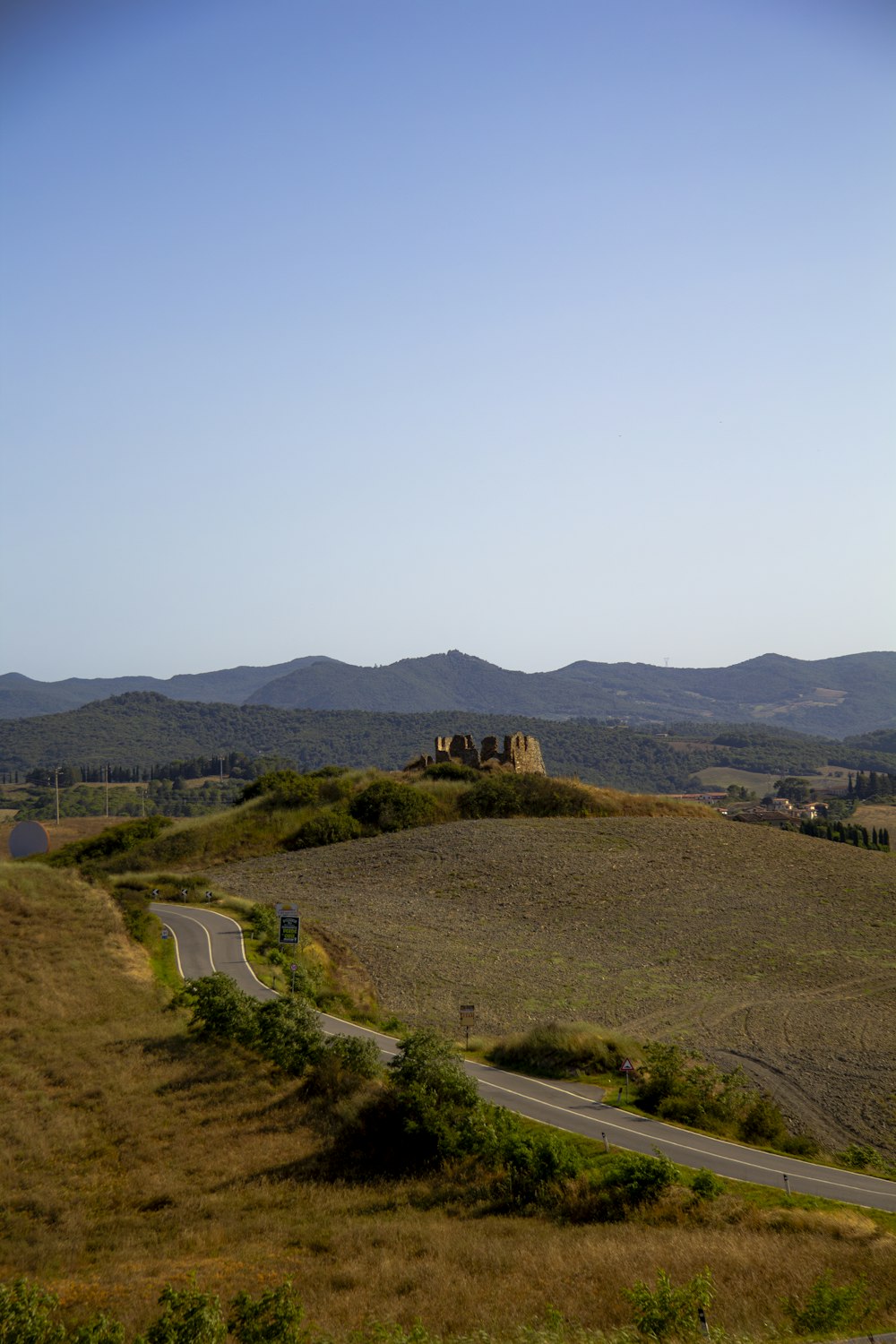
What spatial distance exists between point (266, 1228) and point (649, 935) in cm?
2797

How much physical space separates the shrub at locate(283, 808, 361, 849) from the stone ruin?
1318 centimetres

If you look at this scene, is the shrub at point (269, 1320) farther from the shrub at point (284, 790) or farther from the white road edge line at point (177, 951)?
the shrub at point (284, 790)

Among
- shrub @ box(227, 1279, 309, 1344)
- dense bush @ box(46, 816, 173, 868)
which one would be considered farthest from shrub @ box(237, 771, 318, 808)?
shrub @ box(227, 1279, 309, 1344)

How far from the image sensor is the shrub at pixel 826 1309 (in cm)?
1201

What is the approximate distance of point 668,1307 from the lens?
11.8 m

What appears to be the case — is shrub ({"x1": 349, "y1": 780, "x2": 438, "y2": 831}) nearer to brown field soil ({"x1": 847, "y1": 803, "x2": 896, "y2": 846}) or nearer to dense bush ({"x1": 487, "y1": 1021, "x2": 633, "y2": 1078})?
dense bush ({"x1": 487, "y1": 1021, "x2": 633, "y2": 1078})

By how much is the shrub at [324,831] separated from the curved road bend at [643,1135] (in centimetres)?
2764

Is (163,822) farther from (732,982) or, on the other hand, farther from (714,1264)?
(714,1264)

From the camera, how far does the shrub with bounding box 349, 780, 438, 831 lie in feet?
189

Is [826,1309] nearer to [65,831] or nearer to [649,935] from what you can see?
[649,935]

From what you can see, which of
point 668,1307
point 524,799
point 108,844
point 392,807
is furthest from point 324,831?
point 668,1307

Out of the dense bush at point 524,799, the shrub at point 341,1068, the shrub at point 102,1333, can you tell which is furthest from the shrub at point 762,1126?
the dense bush at point 524,799

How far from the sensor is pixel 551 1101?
2217 centimetres

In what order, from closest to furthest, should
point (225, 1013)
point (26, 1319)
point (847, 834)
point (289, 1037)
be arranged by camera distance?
1. point (26, 1319)
2. point (289, 1037)
3. point (225, 1013)
4. point (847, 834)
